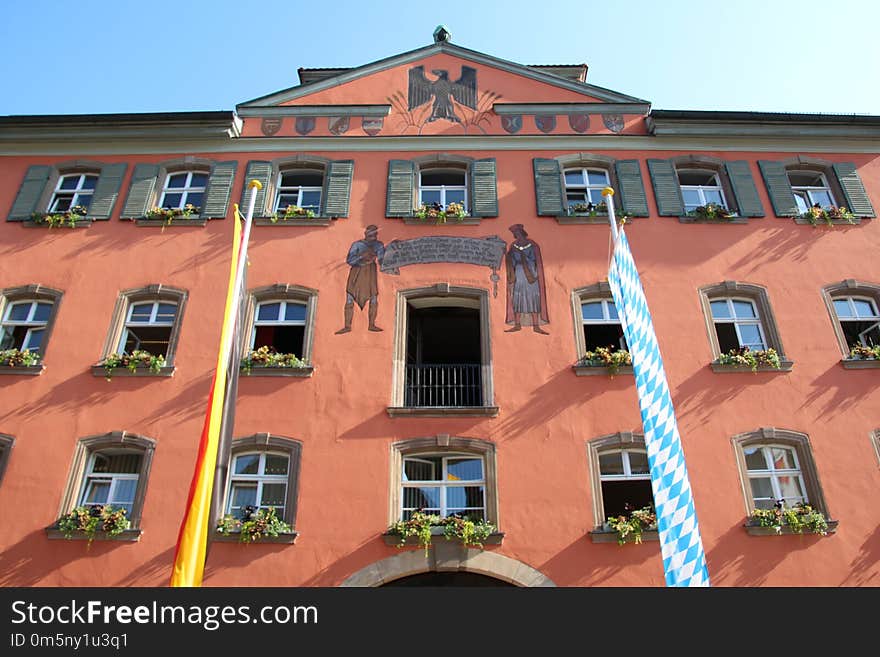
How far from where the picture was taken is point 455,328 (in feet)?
51.2

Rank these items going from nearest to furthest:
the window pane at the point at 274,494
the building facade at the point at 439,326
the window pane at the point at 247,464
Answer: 1. the building facade at the point at 439,326
2. the window pane at the point at 274,494
3. the window pane at the point at 247,464

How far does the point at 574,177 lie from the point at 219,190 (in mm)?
7444

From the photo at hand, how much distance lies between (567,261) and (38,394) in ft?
31.7

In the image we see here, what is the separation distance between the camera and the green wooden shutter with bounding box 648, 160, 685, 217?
49.6 ft

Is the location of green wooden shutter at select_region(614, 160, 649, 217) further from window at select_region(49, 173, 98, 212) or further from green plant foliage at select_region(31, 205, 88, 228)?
window at select_region(49, 173, 98, 212)

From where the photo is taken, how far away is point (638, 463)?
1220cm

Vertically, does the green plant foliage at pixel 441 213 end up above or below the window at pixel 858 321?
above

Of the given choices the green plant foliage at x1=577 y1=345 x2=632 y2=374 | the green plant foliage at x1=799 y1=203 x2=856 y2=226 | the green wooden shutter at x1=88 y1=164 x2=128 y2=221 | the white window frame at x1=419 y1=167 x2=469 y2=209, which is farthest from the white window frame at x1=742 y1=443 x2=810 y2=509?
the green wooden shutter at x1=88 y1=164 x2=128 y2=221

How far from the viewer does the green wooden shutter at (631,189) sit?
15125 millimetres

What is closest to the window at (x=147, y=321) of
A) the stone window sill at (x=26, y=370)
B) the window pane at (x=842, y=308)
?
the stone window sill at (x=26, y=370)

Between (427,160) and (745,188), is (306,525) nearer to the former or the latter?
(427,160)

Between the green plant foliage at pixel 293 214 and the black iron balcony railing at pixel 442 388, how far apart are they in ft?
13.0

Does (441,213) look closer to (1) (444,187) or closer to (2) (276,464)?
(1) (444,187)

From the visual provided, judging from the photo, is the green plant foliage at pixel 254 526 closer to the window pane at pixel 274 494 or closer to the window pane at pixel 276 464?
the window pane at pixel 274 494
